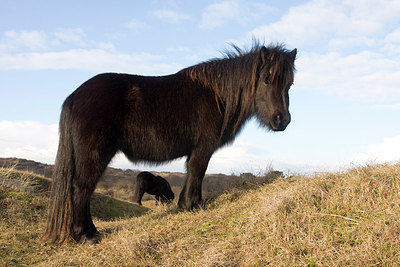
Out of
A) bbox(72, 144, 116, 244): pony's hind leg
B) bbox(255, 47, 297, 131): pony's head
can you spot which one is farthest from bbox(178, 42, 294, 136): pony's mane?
bbox(72, 144, 116, 244): pony's hind leg

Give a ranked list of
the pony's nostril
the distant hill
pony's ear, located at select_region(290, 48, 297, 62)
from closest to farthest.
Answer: the pony's nostril, pony's ear, located at select_region(290, 48, 297, 62), the distant hill

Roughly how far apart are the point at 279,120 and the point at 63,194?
12.1 ft

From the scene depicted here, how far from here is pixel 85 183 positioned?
5.06 m

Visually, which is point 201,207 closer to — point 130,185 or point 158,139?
point 158,139

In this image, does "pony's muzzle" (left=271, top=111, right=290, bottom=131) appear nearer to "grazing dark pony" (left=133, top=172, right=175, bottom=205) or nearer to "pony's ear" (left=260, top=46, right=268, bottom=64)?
"pony's ear" (left=260, top=46, right=268, bottom=64)

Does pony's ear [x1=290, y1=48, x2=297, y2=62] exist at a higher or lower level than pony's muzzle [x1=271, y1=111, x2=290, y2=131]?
higher

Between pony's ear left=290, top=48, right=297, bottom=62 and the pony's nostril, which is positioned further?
pony's ear left=290, top=48, right=297, bottom=62

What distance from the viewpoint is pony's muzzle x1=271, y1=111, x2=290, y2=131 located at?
5402 mm

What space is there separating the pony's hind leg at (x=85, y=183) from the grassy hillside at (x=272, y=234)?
25 cm

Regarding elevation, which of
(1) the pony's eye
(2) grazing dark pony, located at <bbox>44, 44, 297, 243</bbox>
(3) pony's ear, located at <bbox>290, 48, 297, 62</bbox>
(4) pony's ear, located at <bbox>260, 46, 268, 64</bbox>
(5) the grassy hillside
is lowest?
(5) the grassy hillside

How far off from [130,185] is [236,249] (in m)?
15.4

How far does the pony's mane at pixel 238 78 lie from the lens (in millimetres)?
5535

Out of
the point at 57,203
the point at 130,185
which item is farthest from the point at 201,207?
the point at 130,185

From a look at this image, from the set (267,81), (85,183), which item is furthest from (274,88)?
(85,183)
